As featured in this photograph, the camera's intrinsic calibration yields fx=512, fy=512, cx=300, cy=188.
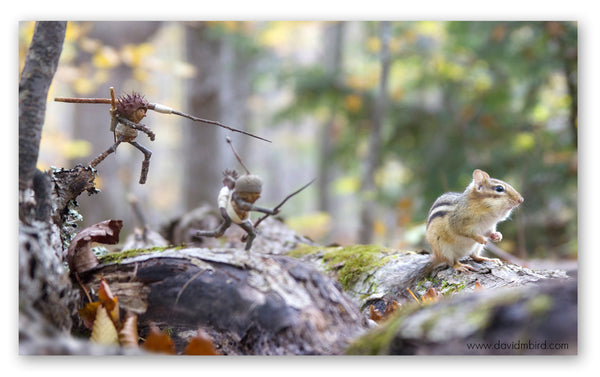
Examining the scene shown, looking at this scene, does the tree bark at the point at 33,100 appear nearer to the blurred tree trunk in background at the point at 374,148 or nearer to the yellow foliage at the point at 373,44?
the blurred tree trunk in background at the point at 374,148

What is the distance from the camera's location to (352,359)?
2027 mm

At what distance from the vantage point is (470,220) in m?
2.72

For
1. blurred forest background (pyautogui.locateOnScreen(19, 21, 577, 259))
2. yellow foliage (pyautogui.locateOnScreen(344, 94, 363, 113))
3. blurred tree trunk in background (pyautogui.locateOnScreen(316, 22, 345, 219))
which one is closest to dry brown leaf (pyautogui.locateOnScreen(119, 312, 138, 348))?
blurred forest background (pyautogui.locateOnScreen(19, 21, 577, 259))

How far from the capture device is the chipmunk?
2672 millimetres

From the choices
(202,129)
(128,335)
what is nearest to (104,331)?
(128,335)

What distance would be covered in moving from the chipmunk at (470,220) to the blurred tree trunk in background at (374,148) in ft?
10.4

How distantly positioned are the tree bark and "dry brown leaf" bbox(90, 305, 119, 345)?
0.60 m

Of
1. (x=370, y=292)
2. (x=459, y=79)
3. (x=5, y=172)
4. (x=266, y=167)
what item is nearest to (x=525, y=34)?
(x=459, y=79)

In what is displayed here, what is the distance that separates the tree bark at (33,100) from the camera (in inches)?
80.9

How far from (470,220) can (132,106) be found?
1785mm

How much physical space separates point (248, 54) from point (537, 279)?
6.08 m

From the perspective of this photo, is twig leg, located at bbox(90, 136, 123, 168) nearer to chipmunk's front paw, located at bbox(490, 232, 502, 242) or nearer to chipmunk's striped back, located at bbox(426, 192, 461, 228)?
chipmunk's striped back, located at bbox(426, 192, 461, 228)

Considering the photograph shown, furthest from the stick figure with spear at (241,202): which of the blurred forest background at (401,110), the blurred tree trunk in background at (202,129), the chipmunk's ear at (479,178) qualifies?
the blurred tree trunk in background at (202,129)

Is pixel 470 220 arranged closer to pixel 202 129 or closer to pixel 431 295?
pixel 431 295
